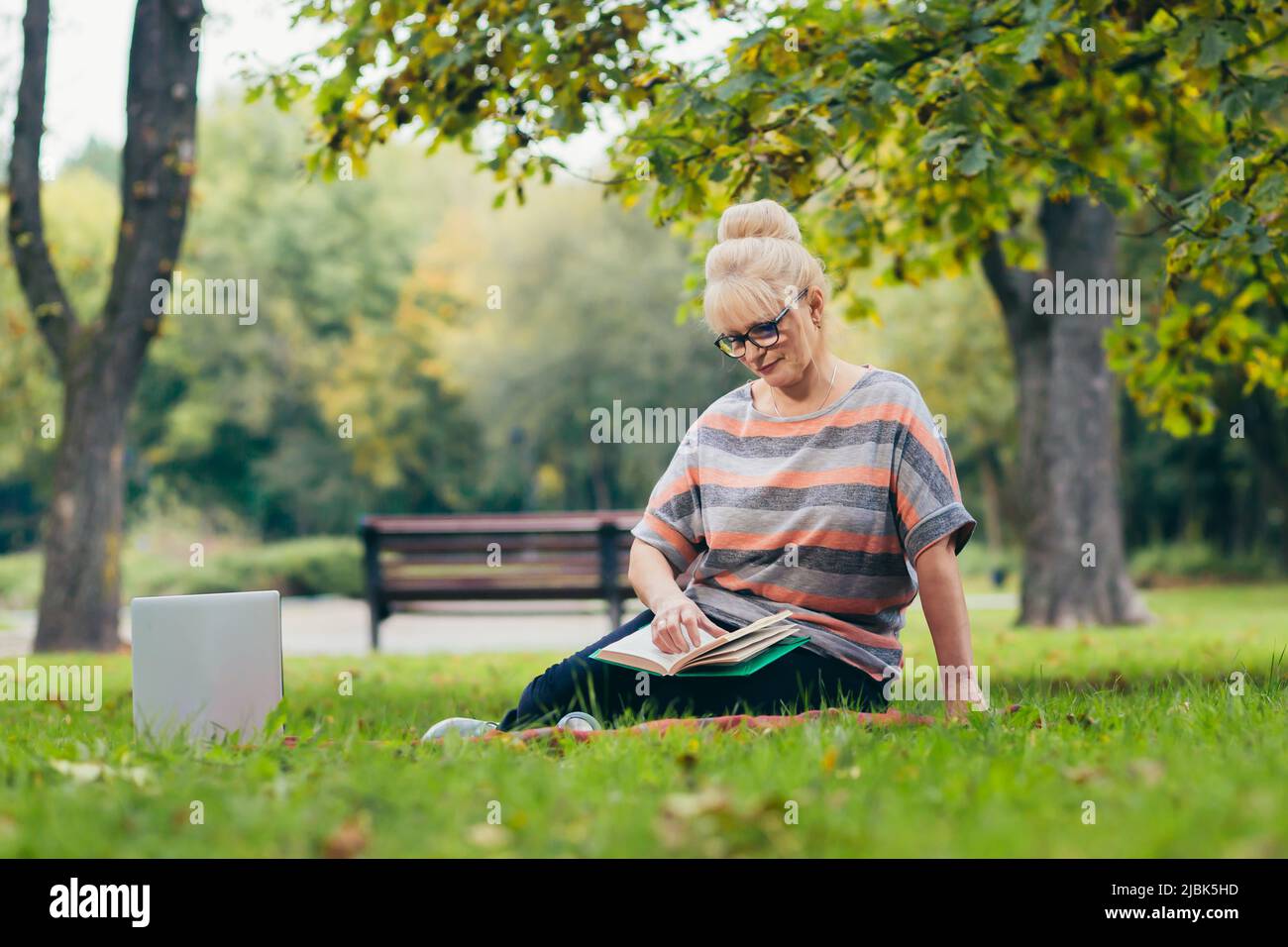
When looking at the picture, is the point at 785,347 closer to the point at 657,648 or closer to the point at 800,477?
the point at 800,477

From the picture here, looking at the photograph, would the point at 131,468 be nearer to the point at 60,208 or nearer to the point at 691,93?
the point at 60,208

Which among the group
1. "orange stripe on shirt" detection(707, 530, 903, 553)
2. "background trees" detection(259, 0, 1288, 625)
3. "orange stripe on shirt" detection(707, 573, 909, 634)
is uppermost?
"background trees" detection(259, 0, 1288, 625)

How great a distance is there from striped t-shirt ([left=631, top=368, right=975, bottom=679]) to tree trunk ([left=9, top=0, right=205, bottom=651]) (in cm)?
741

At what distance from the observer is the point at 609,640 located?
13.6ft

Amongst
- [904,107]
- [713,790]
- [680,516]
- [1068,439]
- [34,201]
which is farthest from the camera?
Result: [1068,439]

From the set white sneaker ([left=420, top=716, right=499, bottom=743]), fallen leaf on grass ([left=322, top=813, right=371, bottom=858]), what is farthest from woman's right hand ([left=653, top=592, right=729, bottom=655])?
fallen leaf on grass ([left=322, top=813, right=371, bottom=858])

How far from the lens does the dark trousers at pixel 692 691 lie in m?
3.90

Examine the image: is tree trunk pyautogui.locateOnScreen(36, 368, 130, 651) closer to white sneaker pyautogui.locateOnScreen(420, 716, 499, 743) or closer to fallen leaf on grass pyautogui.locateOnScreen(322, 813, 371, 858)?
white sneaker pyautogui.locateOnScreen(420, 716, 499, 743)

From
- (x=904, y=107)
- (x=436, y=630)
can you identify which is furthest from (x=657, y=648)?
(x=436, y=630)

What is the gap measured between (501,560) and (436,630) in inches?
268

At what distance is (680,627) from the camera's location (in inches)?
151

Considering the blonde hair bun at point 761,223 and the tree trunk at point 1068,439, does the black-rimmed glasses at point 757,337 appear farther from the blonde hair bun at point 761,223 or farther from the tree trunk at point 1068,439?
the tree trunk at point 1068,439

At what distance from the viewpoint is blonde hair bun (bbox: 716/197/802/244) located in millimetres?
3961
